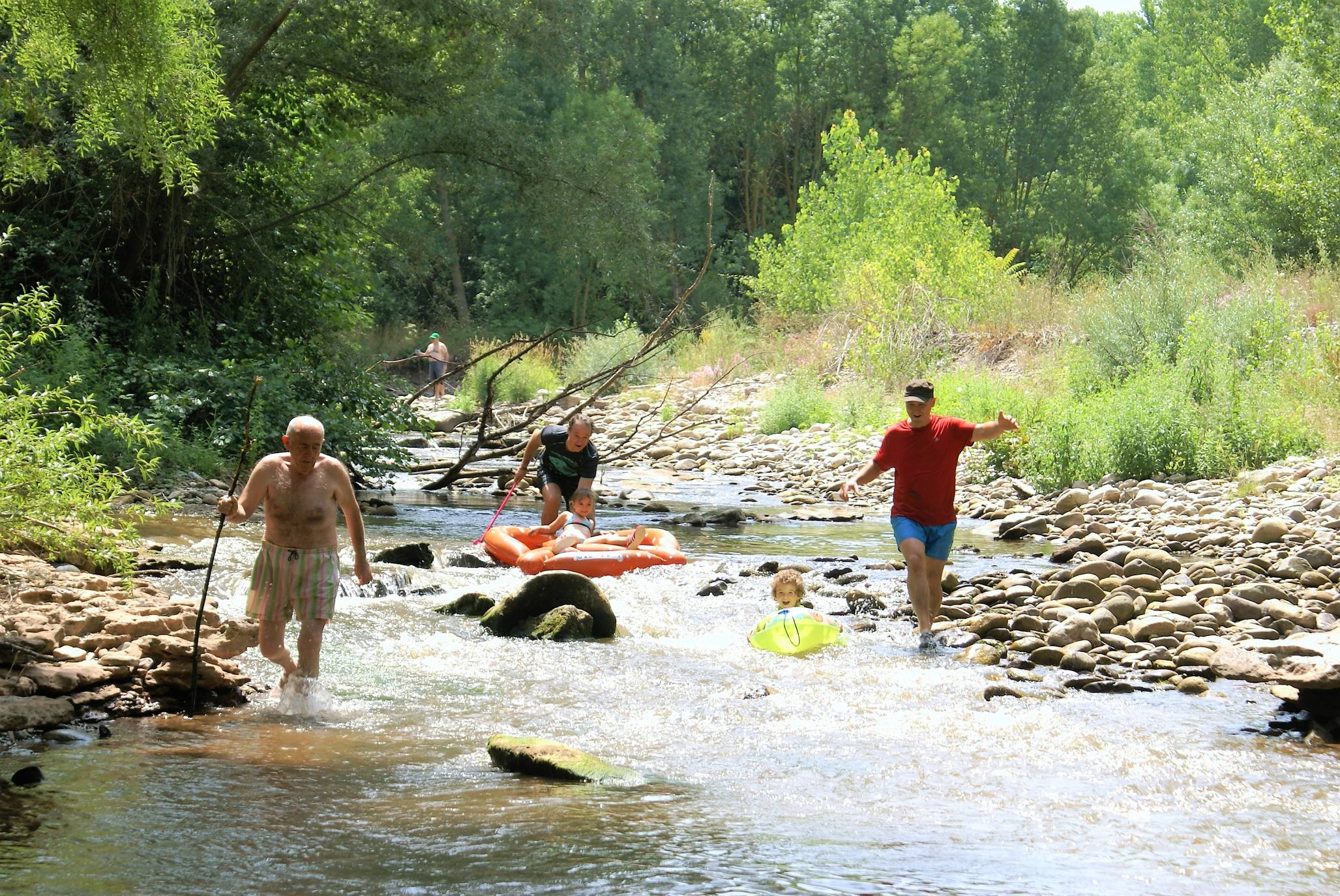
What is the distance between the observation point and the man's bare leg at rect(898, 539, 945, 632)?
806cm

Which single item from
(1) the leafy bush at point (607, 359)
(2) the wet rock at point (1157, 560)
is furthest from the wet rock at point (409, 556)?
(1) the leafy bush at point (607, 359)

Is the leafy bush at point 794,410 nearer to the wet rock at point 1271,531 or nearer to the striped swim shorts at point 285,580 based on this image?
the wet rock at point 1271,531

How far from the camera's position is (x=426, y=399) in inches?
1278

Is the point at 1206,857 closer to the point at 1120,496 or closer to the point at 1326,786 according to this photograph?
the point at 1326,786

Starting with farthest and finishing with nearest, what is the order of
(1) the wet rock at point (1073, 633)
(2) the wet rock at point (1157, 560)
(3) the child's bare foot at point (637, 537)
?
(3) the child's bare foot at point (637, 537) < (2) the wet rock at point (1157, 560) < (1) the wet rock at point (1073, 633)

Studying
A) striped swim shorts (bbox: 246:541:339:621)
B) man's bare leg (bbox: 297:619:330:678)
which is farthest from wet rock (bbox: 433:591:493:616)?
striped swim shorts (bbox: 246:541:339:621)

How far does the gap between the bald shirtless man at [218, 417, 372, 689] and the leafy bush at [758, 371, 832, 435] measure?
659 inches

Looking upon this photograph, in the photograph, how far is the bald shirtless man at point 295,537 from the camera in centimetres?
635

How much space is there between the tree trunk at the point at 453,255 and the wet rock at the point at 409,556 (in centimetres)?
3194

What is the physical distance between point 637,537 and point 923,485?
12.3ft

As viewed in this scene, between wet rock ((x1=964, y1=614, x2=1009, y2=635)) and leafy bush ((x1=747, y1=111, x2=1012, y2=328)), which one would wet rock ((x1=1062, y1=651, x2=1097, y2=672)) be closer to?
wet rock ((x1=964, y1=614, x2=1009, y2=635))

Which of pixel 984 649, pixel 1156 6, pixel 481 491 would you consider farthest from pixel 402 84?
pixel 1156 6

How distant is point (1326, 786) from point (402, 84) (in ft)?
44.2

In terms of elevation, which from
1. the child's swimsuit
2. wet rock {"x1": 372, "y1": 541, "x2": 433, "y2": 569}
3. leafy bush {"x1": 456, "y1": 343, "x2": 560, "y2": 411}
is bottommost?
wet rock {"x1": 372, "y1": 541, "x2": 433, "y2": 569}
